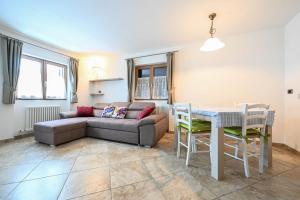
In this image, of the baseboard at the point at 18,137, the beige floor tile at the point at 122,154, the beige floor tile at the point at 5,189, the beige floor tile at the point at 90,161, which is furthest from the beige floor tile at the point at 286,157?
the baseboard at the point at 18,137

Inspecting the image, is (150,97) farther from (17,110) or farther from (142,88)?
(17,110)

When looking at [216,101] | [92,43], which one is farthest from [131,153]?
[92,43]

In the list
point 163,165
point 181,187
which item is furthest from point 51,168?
point 181,187

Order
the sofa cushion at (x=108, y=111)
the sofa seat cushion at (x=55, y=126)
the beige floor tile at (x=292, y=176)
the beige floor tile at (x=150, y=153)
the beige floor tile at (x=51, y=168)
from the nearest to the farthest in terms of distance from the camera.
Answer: the beige floor tile at (x=292, y=176), the beige floor tile at (x=51, y=168), the beige floor tile at (x=150, y=153), the sofa seat cushion at (x=55, y=126), the sofa cushion at (x=108, y=111)

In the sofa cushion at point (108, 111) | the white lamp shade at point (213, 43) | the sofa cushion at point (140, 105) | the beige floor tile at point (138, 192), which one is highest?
the white lamp shade at point (213, 43)

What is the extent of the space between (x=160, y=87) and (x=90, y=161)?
266cm

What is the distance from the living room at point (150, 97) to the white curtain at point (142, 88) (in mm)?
35

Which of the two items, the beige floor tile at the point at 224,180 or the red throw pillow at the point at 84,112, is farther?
the red throw pillow at the point at 84,112

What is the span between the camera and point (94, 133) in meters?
3.50

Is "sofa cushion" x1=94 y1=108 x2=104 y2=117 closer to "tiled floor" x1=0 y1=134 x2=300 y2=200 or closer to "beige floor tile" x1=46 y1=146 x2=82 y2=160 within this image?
"beige floor tile" x1=46 y1=146 x2=82 y2=160

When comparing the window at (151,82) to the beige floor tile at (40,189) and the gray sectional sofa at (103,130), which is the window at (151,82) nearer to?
the gray sectional sofa at (103,130)

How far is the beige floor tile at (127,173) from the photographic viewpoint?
66.0 inches

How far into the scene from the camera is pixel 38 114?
3664 mm

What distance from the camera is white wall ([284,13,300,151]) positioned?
2.57m
